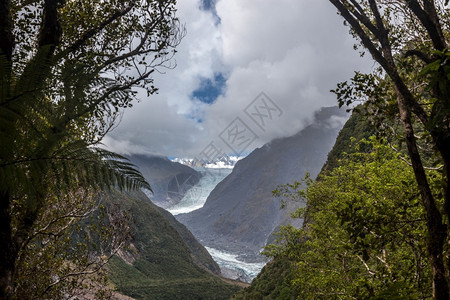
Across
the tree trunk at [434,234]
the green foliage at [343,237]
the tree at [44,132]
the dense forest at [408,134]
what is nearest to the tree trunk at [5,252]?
the tree at [44,132]

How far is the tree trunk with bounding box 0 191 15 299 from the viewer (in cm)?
477

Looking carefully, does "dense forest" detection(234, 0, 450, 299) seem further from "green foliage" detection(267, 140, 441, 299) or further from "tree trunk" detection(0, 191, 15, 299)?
"tree trunk" detection(0, 191, 15, 299)

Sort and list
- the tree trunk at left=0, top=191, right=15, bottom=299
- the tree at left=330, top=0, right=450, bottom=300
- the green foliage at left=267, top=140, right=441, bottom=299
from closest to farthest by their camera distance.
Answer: the tree at left=330, top=0, right=450, bottom=300
the tree trunk at left=0, top=191, right=15, bottom=299
the green foliage at left=267, top=140, right=441, bottom=299

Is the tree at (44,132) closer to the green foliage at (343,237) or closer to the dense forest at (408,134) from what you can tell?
the dense forest at (408,134)

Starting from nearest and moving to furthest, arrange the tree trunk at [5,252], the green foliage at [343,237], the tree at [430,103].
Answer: the tree at [430,103] < the tree trunk at [5,252] < the green foliage at [343,237]

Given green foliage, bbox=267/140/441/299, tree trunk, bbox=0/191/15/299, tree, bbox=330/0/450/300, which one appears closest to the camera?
tree, bbox=330/0/450/300

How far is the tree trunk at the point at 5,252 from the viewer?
15.6 ft

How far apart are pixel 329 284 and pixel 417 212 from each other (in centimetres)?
848

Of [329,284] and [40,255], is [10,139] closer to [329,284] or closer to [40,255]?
[40,255]

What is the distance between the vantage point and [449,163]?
388cm

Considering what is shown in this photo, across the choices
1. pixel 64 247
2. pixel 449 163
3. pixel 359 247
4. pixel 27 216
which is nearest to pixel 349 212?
pixel 359 247

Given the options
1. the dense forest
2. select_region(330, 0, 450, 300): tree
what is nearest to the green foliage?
the dense forest

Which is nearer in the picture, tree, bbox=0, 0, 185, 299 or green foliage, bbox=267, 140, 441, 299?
tree, bbox=0, 0, 185, 299

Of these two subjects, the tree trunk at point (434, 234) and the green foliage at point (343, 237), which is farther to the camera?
the green foliage at point (343, 237)
